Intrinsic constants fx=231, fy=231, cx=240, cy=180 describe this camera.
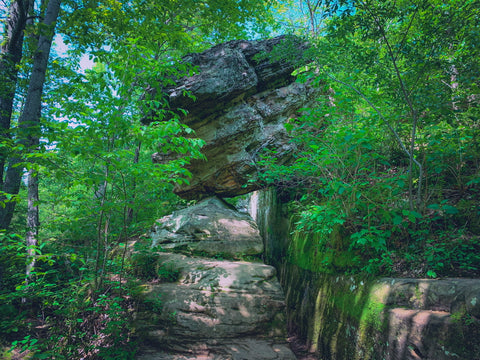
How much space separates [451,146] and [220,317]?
4.79 m

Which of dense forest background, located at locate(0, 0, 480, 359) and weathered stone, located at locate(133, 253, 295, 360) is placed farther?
weathered stone, located at locate(133, 253, 295, 360)

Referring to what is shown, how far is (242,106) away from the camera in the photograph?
303 inches

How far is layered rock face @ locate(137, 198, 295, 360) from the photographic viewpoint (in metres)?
4.10

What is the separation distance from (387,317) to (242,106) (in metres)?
6.64

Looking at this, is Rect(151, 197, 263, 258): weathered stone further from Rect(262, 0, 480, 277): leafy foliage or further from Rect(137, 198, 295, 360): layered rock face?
Rect(262, 0, 480, 277): leafy foliage

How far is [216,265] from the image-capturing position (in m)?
5.64

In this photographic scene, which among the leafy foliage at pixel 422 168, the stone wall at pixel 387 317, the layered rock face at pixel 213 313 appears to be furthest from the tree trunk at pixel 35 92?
the stone wall at pixel 387 317

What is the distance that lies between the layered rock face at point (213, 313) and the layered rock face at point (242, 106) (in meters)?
3.26

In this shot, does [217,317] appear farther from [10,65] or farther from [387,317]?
[10,65]

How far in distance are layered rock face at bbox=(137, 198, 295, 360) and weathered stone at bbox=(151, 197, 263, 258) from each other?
1.36ft

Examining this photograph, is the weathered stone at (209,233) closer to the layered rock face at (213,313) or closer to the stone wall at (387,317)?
the layered rock face at (213,313)

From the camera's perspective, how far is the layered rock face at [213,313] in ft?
13.5

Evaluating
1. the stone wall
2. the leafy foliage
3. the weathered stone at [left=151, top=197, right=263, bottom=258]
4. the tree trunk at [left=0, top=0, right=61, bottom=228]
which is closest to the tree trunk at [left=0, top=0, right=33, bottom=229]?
the tree trunk at [left=0, top=0, right=61, bottom=228]

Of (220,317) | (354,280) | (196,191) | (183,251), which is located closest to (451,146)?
(354,280)
